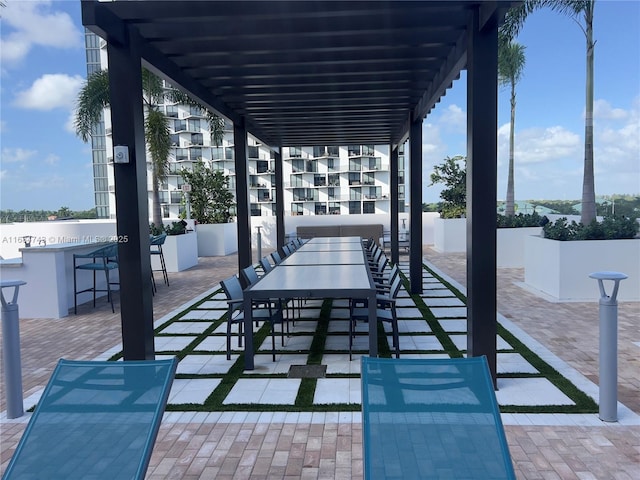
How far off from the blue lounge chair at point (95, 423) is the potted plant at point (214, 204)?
1302 centimetres

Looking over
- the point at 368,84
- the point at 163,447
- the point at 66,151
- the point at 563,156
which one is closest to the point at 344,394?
the point at 163,447

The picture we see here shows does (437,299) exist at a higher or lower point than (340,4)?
lower

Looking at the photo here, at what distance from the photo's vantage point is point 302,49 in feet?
15.1

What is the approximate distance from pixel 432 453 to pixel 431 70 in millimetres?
4568

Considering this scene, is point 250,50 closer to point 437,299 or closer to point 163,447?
point 163,447

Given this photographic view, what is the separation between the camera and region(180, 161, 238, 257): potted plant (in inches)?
601

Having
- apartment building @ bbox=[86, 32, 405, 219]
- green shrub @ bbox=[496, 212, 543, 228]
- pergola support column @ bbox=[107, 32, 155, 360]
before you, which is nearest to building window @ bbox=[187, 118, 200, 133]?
apartment building @ bbox=[86, 32, 405, 219]

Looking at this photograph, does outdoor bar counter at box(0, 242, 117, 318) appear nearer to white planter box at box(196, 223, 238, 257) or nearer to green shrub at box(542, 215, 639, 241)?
green shrub at box(542, 215, 639, 241)

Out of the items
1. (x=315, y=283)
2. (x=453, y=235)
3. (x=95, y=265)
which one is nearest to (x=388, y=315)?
(x=315, y=283)

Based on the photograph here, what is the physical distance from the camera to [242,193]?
8.17m

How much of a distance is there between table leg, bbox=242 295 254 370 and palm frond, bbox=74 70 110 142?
1048 centimetres

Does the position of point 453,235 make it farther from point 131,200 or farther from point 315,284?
point 131,200

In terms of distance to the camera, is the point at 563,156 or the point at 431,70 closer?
the point at 431,70

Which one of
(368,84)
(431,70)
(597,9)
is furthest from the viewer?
(597,9)
